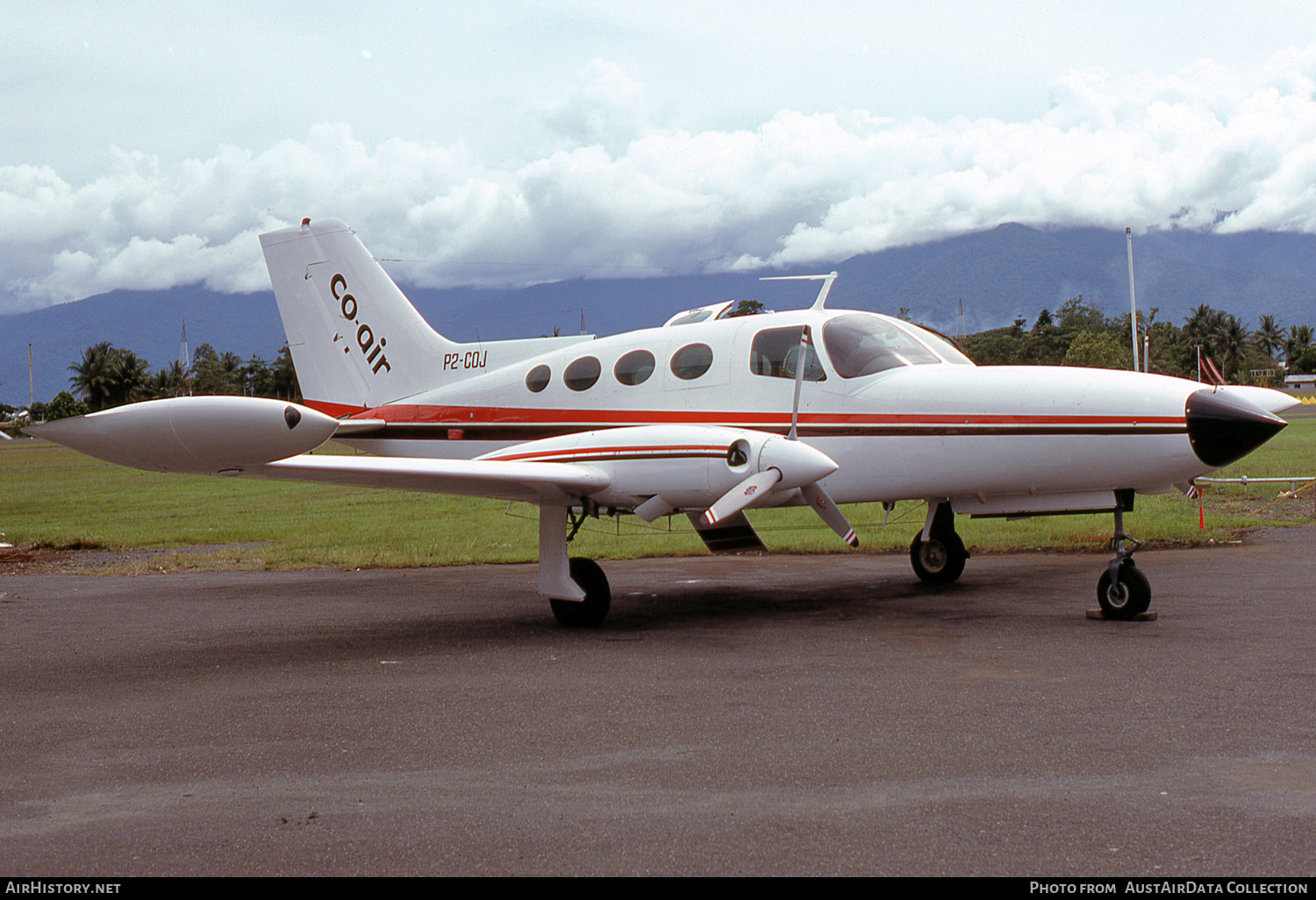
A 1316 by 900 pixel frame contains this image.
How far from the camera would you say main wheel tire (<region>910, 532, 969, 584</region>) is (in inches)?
460

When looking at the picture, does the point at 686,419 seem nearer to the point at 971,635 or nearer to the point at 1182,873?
the point at 971,635

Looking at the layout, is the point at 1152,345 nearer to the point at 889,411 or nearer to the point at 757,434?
the point at 889,411

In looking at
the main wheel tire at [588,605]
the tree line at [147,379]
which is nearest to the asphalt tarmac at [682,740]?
the main wheel tire at [588,605]

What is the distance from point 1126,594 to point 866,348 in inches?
127

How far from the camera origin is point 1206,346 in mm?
135750

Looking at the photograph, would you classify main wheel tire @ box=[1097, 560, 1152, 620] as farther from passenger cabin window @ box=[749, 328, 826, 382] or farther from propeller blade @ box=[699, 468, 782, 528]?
passenger cabin window @ box=[749, 328, 826, 382]

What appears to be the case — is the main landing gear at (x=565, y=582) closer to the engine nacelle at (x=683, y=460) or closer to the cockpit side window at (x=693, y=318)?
the engine nacelle at (x=683, y=460)

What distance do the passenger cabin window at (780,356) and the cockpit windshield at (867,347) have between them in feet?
0.59

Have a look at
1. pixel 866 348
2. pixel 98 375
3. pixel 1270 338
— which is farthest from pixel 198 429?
pixel 1270 338

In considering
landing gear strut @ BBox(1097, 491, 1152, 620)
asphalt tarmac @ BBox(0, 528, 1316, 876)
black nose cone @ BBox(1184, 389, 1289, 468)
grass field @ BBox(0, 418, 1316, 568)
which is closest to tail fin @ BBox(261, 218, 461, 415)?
grass field @ BBox(0, 418, 1316, 568)

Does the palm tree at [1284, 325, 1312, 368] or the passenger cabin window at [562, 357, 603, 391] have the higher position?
the palm tree at [1284, 325, 1312, 368]

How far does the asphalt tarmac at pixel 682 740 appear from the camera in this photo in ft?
13.1

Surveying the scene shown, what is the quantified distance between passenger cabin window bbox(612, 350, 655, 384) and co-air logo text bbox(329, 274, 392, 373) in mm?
4045

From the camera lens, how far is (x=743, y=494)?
8438mm
